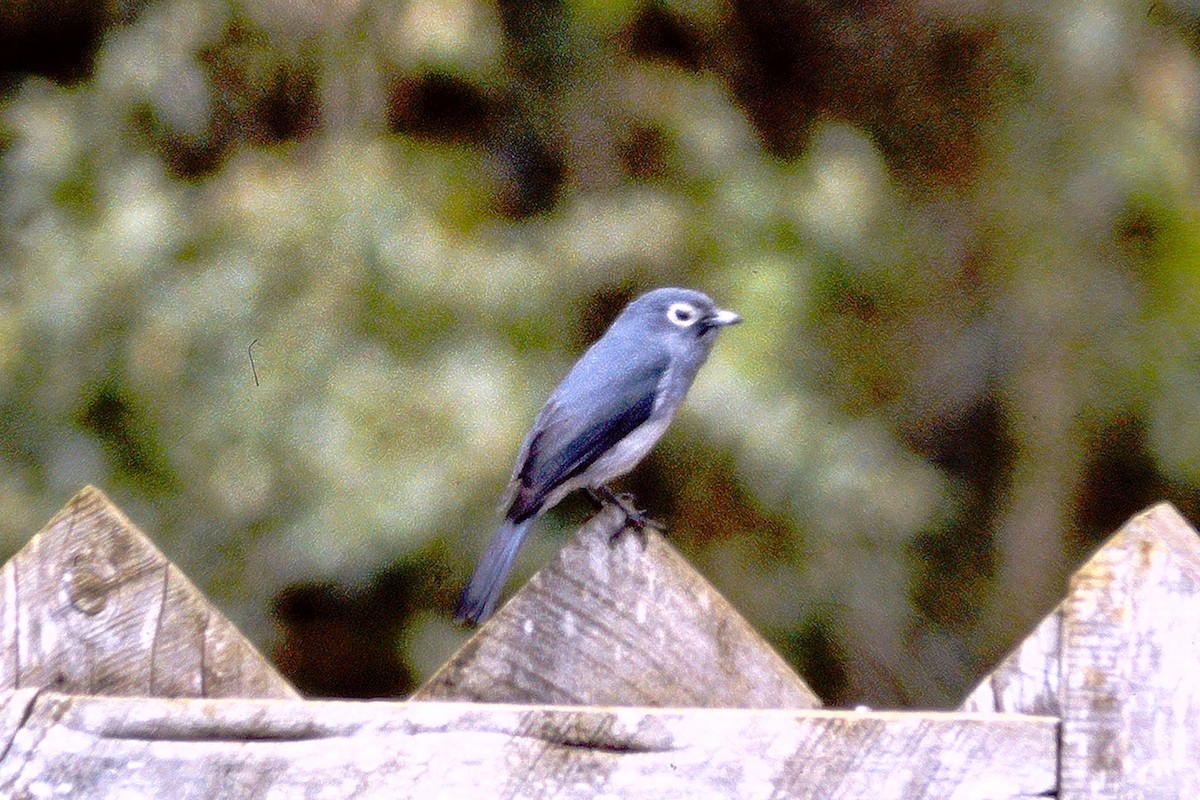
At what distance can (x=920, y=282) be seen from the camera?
4.27 m

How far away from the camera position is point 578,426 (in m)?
3.38

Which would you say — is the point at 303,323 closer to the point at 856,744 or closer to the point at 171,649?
the point at 171,649

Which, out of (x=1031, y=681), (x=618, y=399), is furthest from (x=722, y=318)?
(x=1031, y=681)

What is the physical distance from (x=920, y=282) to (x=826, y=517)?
2.87 feet

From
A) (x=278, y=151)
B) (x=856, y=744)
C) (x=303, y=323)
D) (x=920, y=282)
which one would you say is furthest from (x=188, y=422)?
(x=856, y=744)

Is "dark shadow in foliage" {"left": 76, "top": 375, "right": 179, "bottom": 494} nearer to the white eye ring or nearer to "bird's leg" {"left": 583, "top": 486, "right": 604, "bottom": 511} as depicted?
"bird's leg" {"left": 583, "top": 486, "right": 604, "bottom": 511}

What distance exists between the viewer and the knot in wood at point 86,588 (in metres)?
1.74

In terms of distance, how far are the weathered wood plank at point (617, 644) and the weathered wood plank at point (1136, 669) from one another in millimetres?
343

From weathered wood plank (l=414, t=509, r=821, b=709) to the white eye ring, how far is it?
1.81m

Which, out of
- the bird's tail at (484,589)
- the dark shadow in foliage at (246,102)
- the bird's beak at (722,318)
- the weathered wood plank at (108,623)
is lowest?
the bird's tail at (484,589)

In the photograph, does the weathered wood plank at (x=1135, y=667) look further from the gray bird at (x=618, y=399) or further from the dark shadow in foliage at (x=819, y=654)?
the dark shadow in foliage at (x=819, y=654)

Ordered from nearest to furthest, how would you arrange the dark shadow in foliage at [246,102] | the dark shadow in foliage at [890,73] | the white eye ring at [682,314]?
1. the white eye ring at [682,314]
2. the dark shadow in foliage at [246,102]
3. the dark shadow in foliage at [890,73]

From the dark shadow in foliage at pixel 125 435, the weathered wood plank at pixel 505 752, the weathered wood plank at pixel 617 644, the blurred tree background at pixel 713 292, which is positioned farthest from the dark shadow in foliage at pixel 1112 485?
the weathered wood plank at pixel 505 752

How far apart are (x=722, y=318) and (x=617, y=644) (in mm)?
1850
